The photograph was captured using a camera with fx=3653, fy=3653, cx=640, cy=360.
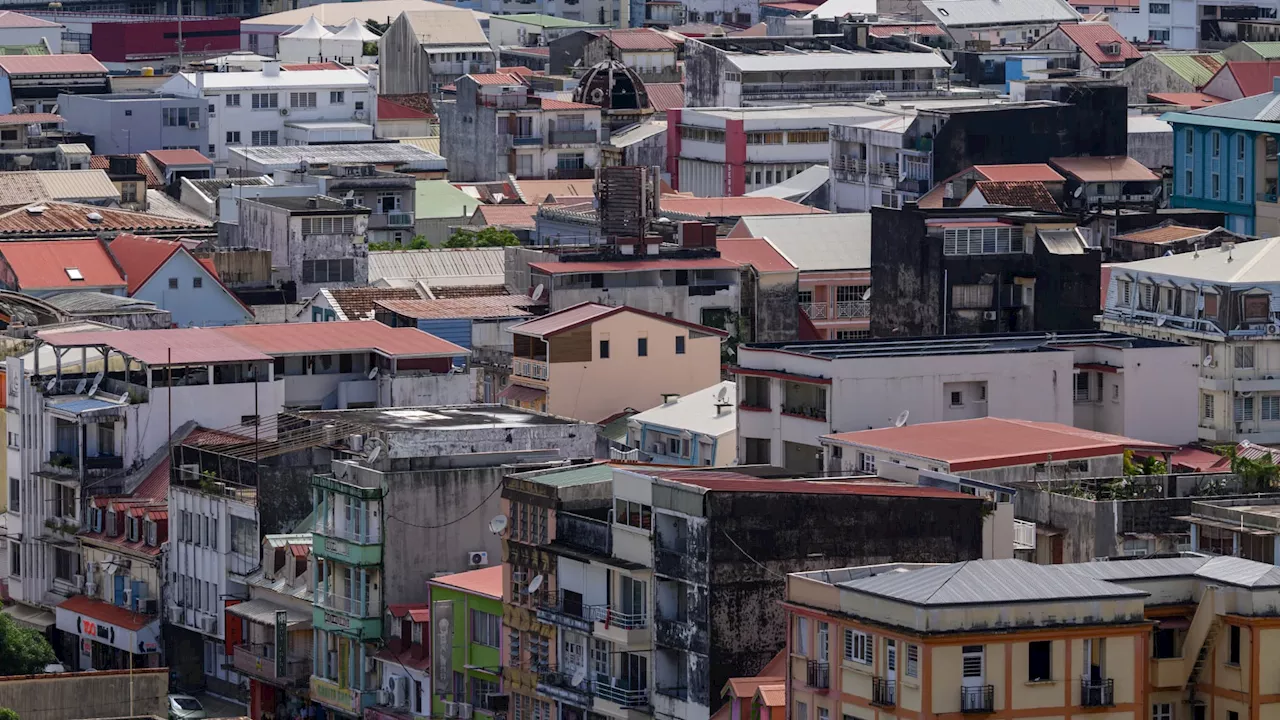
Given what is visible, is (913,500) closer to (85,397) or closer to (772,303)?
(85,397)

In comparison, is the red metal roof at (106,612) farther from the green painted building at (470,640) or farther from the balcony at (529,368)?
the green painted building at (470,640)

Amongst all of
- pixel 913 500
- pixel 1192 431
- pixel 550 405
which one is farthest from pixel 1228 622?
pixel 550 405

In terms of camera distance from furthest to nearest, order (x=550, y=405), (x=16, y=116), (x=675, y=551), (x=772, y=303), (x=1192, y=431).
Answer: (x=16, y=116) < (x=772, y=303) < (x=550, y=405) < (x=1192, y=431) < (x=675, y=551)

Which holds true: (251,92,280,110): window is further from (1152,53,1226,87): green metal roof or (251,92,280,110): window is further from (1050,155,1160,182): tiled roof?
(1050,155,1160,182): tiled roof

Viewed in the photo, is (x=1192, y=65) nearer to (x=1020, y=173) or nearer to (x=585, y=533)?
(x=1020, y=173)

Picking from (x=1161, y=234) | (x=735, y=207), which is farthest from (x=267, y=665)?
(x=735, y=207)

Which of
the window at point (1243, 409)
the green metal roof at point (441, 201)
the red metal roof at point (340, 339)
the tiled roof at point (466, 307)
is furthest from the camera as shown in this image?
the green metal roof at point (441, 201)

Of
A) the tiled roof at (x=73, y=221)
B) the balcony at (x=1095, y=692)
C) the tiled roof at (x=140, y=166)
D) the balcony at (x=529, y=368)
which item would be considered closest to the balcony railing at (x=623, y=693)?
the balcony at (x=1095, y=692)
